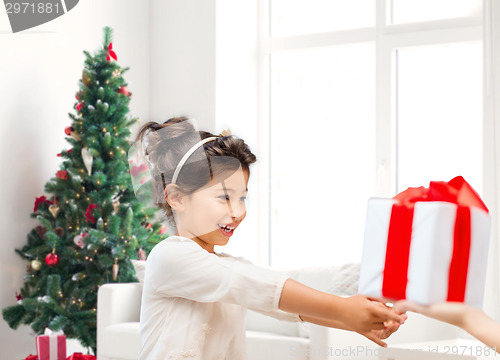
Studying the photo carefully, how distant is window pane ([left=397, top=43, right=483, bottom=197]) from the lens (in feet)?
14.1

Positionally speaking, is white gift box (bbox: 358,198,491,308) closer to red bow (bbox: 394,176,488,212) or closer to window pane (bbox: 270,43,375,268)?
red bow (bbox: 394,176,488,212)

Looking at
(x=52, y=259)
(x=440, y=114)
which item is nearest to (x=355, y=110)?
(x=440, y=114)

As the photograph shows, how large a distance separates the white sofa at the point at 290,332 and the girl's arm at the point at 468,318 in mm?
1928

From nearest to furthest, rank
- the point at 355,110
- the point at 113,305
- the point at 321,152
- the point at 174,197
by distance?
the point at 174,197, the point at 113,305, the point at 355,110, the point at 321,152

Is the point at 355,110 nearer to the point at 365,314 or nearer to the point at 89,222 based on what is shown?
the point at 89,222

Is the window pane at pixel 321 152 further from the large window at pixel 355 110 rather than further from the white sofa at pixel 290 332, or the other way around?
the white sofa at pixel 290 332

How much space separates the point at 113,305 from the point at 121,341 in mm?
232

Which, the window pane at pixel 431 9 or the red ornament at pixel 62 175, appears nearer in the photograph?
the red ornament at pixel 62 175

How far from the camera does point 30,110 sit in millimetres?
4426

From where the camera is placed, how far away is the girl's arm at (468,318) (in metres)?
0.95

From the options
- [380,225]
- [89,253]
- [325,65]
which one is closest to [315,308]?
[380,225]

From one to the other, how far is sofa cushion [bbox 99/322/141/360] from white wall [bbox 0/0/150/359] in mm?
978

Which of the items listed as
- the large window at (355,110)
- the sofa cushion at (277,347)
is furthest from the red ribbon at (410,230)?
the large window at (355,110)

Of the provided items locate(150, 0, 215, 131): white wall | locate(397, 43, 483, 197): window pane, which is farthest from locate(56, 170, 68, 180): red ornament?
locate(397, 43, 483, 197): window pane
